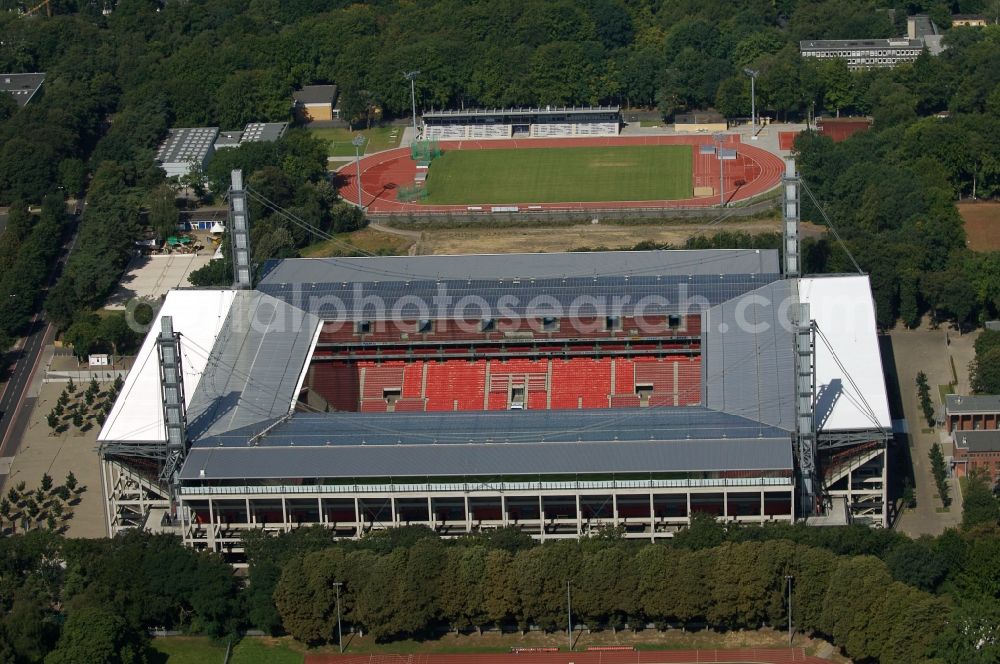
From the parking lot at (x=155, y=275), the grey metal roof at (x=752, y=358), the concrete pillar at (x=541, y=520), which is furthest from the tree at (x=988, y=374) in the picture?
the parking lot at (x=155, y=275)

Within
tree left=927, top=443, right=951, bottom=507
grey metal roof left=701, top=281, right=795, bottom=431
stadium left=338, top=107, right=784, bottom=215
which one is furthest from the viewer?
stadium left=338, top=107, right=784, bottom=215

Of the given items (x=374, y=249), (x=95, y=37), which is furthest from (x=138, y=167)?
(x=95, y=37)

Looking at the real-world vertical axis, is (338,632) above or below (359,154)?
below

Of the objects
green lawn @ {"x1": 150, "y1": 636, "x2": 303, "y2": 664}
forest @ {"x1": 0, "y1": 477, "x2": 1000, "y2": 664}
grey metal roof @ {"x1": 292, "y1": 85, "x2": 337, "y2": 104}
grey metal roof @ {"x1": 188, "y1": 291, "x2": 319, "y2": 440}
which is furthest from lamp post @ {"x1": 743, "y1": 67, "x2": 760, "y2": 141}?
green lawn @ {"x1": 150, "y1": 636, "x2": 303, "y2": 664}

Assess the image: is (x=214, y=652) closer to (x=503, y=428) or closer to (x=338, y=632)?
(x=338, y=632)

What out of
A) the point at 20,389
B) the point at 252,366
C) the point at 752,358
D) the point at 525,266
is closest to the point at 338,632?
the point at 252,366

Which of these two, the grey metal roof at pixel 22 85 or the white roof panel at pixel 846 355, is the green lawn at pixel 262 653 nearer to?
the white roof panel at pixel 846 355

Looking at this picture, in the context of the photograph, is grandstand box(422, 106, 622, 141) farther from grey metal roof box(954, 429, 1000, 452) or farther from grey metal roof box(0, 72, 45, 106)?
grey metal roof box(954, 429, 1000, 452)
